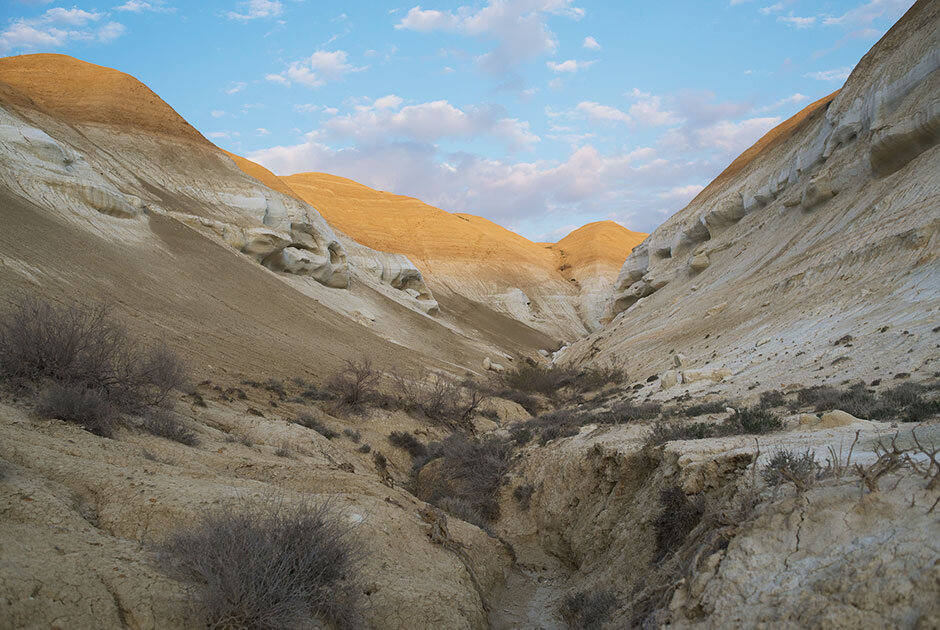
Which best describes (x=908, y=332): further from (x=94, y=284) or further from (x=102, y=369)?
Answer: (x=94, y=284)

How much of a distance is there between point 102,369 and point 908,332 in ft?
43.2

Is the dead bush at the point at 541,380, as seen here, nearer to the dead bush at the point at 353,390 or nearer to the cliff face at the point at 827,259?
the cliff face at the point at 827,259

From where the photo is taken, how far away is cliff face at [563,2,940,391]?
36.8 ft

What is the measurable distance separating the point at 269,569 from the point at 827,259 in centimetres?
1765

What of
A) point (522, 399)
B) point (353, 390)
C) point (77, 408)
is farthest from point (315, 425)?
point (522, 399)

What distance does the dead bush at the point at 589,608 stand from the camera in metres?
4.86

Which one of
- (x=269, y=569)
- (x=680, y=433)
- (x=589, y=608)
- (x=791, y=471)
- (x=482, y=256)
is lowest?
(x=589, y=608)

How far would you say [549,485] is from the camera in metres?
8.76

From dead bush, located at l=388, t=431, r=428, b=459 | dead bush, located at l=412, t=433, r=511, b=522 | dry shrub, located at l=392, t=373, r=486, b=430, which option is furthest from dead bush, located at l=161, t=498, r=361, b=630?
dry shrub, located at l=392, t=373, r=486, b=430

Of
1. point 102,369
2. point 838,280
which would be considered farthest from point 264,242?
point 838,280

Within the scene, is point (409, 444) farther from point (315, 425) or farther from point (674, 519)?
point (674, 519)

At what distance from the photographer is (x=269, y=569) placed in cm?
352

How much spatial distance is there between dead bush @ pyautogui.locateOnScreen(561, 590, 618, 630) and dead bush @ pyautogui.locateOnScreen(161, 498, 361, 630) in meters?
2.20

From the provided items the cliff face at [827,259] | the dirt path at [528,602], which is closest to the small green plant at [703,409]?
the cliff face at [827,259]
